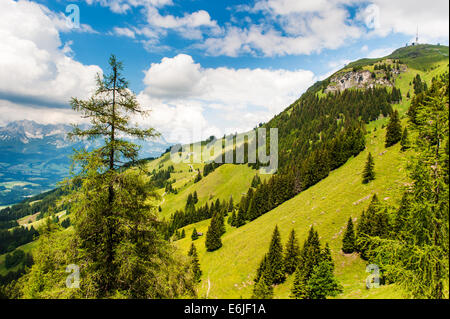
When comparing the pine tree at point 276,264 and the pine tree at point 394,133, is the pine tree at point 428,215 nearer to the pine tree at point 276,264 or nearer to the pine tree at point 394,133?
the pine tree at point 276,264

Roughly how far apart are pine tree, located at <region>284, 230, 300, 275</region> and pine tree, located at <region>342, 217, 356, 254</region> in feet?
30.4

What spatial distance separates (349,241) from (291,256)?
1214cm

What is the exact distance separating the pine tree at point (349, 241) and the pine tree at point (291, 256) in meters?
9.27

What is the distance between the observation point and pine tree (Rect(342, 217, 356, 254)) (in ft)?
135

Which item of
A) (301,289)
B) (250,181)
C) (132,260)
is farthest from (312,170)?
(132,260)

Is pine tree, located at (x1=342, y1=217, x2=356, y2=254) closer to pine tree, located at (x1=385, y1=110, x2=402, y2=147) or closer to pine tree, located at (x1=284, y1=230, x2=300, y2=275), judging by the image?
pine tree, located at (x1=284, y1=230, x2=300, y2=275)

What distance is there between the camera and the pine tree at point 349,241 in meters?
41.1

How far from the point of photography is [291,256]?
45562mm

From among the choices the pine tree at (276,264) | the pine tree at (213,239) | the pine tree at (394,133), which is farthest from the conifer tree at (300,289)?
the pine tree at (394,133)

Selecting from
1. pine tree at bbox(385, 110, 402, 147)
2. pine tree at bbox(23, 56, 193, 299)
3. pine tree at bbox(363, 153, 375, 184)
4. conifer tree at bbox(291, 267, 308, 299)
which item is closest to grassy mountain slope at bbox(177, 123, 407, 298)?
pine tree at bbox(363, 153, 375, 184)

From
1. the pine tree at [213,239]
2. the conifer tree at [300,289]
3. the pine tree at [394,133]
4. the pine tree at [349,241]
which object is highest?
the pine tree at [394,133]
